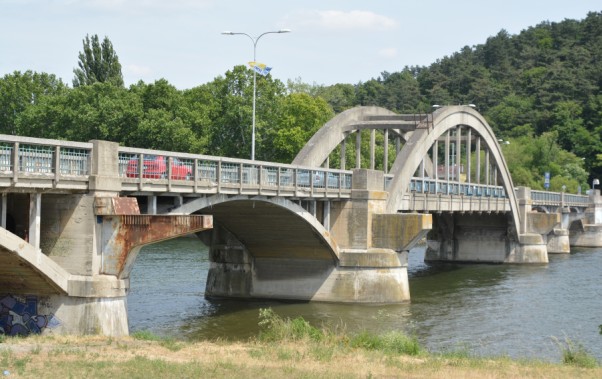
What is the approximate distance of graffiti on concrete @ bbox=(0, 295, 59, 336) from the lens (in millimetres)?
27516

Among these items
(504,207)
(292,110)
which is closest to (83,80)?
(292,110)

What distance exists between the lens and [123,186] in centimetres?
2945

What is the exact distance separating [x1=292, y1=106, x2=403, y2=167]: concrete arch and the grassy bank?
28.8 metres

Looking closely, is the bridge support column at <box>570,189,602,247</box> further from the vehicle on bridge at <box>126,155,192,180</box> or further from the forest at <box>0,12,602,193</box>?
the vehicle on bridge at <box>126,155,192,180</box>

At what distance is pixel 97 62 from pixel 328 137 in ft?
197

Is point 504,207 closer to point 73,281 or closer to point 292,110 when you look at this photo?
point 292,110

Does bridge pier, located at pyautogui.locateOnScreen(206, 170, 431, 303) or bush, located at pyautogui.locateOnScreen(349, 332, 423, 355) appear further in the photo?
bridge pier, located at pyautogui.locateOnScreen(206, 170, 431, 303)

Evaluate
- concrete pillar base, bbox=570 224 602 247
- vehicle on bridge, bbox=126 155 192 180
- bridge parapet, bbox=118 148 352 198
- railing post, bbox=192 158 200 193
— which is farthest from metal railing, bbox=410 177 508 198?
concrete pillar base, bbox=570 224 602 247

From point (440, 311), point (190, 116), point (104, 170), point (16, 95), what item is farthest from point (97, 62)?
point (104, 170)

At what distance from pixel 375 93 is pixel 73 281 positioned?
544ft

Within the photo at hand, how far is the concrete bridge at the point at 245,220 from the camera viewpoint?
1080 inches

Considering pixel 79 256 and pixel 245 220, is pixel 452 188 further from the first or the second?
pixel 79 256

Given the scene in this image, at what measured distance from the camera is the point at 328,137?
189 feet

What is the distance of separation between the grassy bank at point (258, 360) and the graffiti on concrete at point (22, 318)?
1871mm
